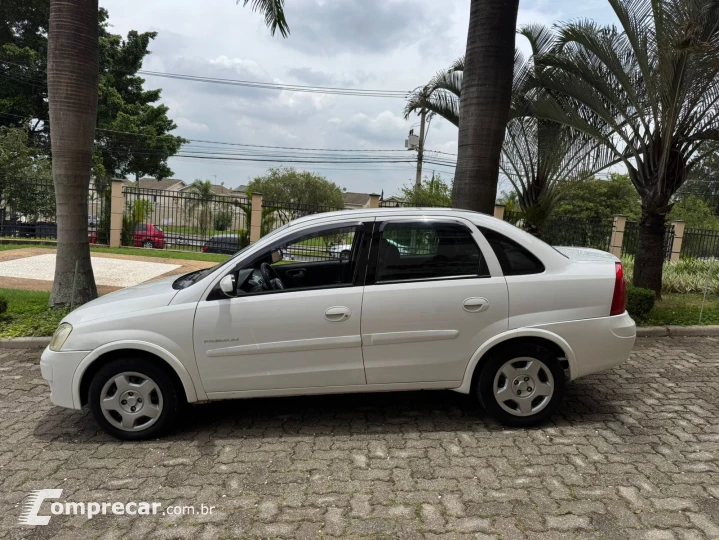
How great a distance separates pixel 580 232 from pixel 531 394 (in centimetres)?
1362

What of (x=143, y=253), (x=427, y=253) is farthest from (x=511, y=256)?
(x=143, y=253)

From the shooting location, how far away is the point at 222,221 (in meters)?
17.4

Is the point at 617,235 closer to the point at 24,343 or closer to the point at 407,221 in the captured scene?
the point at 407,221

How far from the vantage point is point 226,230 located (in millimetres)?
17281

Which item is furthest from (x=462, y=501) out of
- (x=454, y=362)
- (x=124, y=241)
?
(x=124, y=241)

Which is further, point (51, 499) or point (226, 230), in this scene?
point (226, 230)

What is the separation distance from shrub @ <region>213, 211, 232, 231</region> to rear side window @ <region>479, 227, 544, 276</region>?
563 inches

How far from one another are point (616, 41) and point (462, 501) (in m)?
7.31

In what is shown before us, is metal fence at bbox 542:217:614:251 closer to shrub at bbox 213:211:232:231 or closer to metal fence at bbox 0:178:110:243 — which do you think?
shrub at bbox 213:211:232:231

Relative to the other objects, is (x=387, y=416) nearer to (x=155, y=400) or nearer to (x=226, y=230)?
(x=155, y=400)

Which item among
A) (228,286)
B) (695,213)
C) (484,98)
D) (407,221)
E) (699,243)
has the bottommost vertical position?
(228,286)

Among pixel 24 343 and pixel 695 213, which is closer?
pixel 24 343

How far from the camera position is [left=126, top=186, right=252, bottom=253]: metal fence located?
53.9ft

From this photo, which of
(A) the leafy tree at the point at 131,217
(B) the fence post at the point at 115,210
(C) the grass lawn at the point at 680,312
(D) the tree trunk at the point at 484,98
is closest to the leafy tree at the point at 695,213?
(C) the grass lawn at the point at 680,312
